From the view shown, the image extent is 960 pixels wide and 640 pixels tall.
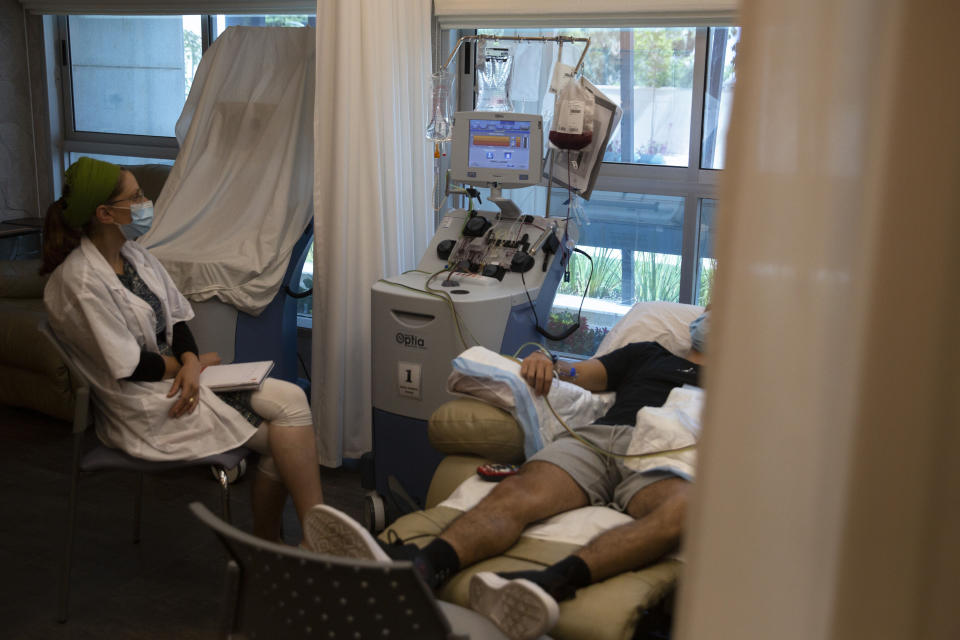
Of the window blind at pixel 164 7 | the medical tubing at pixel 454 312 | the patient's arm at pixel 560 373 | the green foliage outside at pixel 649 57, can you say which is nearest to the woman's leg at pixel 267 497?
the medical tubing at pixel 454 312

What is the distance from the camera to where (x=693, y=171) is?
355cm

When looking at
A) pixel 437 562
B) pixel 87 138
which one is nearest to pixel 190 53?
pixel 87 138

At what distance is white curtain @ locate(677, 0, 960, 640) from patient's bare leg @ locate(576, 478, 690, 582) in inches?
51.3

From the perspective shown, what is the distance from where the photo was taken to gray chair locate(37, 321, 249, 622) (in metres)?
2.40

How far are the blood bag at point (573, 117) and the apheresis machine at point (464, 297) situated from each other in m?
0.07

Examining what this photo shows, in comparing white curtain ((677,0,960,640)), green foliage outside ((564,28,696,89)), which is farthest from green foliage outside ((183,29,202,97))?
white curtain ((677,0,960,640))

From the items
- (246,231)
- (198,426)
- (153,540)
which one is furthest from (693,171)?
(153,540)

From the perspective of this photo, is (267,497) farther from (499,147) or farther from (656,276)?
(656,276)

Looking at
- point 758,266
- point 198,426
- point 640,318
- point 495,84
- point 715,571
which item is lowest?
point 198,426

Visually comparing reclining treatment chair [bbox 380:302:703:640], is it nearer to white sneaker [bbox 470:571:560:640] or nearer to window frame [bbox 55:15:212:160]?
white sneaker [bbox 470:571:560:640]

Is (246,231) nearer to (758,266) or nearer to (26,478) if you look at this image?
(26,478)

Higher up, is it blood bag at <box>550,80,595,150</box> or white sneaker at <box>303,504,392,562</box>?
blood bag at <box>550,80,595,150</box>

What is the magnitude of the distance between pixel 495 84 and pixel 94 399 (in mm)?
1741

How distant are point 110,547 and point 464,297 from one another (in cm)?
136
